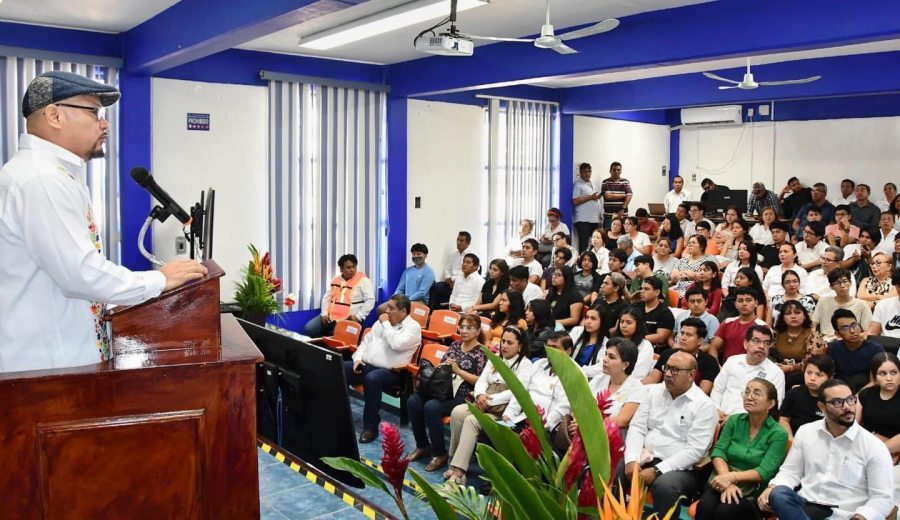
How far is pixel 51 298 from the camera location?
6.38ft

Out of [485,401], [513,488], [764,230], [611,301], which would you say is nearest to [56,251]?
[513,488]

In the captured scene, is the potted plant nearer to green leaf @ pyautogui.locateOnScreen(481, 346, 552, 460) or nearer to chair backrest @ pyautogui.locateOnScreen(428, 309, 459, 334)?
chair backrest @ pyautogui.locateOnScreen(428, 309, 459, 334)

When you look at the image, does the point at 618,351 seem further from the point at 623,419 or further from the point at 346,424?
the point at 346,424

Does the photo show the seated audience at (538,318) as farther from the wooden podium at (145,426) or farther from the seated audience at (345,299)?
the wooden podium at (145,426)

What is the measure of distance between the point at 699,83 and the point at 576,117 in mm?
2329

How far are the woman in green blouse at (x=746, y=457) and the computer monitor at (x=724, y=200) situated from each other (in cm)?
855

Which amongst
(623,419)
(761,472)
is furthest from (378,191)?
(761,472)

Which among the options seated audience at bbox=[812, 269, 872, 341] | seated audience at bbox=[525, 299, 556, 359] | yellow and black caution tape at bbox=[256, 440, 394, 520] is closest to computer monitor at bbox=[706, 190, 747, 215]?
seated audience at bbox=[812, 269, 872, 341]

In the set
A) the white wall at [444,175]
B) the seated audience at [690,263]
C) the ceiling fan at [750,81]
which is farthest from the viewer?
the white wall at [444,175]

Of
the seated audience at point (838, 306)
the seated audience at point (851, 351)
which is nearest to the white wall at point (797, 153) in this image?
the seated audience at point (838, 306)

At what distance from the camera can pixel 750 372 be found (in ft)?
16.9

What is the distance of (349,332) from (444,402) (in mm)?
2026

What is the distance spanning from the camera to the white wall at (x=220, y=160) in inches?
327

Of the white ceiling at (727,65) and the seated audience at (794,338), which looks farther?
the white ceiling at (727,65)
